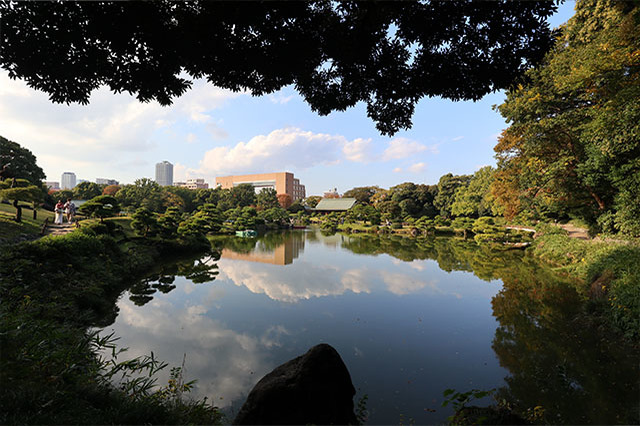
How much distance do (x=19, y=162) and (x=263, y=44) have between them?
24350 mm

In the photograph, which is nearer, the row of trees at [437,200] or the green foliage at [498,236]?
the green foliage at [498,236]

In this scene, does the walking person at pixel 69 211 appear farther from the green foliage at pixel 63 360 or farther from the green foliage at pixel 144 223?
the green foliage at pixel 63 360

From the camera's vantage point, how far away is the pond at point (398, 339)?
3.10 m

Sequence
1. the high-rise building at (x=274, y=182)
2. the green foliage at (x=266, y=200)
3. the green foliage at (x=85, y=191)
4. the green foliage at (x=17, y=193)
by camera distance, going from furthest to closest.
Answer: the high-rise building at (x=274, y=182) < the green foliage at (x=266, y=200) < the green foliage at (x=85, y=191) < the green foliage at (x=17, y=193)

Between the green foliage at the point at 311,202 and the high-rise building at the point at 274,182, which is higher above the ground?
the high-rise building at the point at 274,182

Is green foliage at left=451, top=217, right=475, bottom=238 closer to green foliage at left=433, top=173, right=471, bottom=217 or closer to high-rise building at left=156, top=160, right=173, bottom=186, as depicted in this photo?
green foliage at left=433, top=173, right=471, bottom=217

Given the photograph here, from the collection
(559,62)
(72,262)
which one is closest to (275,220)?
(72,262)

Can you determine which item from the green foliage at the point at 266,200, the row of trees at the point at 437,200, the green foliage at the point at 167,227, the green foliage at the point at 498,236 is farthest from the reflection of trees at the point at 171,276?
the green foliage at the point at 266,200

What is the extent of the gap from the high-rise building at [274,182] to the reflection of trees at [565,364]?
50.7 metres

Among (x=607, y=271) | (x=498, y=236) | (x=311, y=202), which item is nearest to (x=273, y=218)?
(x=311, y=202)

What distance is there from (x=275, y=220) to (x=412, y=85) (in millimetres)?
26207

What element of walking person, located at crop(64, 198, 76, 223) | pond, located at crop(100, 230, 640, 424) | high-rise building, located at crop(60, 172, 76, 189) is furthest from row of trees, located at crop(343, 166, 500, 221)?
high-rise building, located at crop(60, 172, 76, 189)

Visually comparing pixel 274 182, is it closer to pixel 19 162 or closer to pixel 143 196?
pixel 143 196

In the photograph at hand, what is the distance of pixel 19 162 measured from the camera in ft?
56.3
